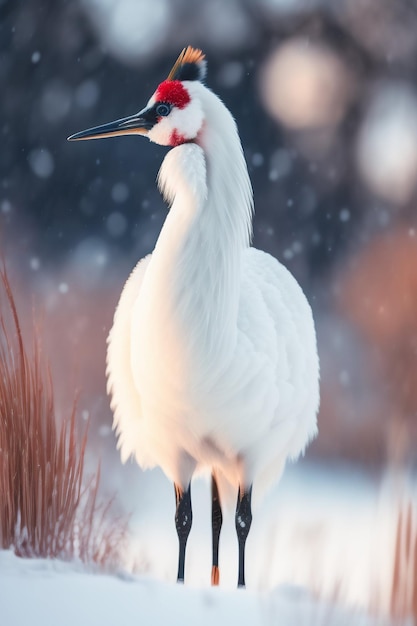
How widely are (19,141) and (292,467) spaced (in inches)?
30.4

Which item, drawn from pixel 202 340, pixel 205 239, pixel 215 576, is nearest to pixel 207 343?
pixel 202 340

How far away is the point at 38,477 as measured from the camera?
1.34m

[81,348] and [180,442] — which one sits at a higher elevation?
[81,348]

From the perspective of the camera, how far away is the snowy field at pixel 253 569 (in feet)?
4.00

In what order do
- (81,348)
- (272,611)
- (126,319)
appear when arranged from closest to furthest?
(272,611), (126,319), (81,348)

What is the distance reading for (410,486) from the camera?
4.95 ft

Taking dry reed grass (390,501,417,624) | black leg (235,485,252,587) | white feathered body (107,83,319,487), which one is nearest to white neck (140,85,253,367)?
white feathered body (107,83,319,487)

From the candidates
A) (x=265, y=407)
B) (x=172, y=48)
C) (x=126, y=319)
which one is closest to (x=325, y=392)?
(x=265, y=407)

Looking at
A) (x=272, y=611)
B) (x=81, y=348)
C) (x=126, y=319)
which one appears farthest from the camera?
(x=81, y=348)

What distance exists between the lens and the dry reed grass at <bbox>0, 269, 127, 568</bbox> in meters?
1.33

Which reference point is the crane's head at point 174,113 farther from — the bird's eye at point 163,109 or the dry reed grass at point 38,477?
the dry reed grass at point 38,477

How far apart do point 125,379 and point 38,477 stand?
0.20m

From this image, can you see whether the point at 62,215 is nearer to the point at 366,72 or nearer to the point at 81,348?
the point at 81,348

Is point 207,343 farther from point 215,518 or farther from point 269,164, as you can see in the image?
point 269,164
